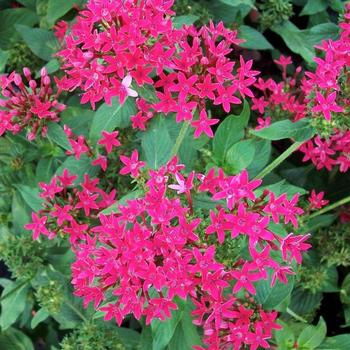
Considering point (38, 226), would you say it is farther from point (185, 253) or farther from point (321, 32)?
point (321, 32)

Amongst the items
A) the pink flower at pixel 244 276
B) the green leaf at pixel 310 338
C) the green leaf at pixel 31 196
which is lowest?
the green leaf at pixel 310 338

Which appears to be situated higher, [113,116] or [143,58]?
[143,58]

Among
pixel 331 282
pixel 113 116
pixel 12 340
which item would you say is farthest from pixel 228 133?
pixel 12 340

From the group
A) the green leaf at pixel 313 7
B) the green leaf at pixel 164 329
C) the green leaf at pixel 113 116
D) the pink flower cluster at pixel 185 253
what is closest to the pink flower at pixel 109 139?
the green leaf at pixel 113 116

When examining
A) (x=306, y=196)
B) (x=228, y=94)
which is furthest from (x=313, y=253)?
(x=228, y=94)

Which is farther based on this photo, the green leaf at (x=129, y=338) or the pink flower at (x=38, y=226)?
the green leaf at (x=129, y=338)

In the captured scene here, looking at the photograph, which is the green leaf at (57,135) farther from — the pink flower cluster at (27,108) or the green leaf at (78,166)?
the green leaf at (78,166)

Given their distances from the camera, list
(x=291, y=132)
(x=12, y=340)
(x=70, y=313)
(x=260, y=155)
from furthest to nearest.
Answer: (x=12, y=340), (x=70, y=313), (x=260, y=155), (x=291, y=132)
